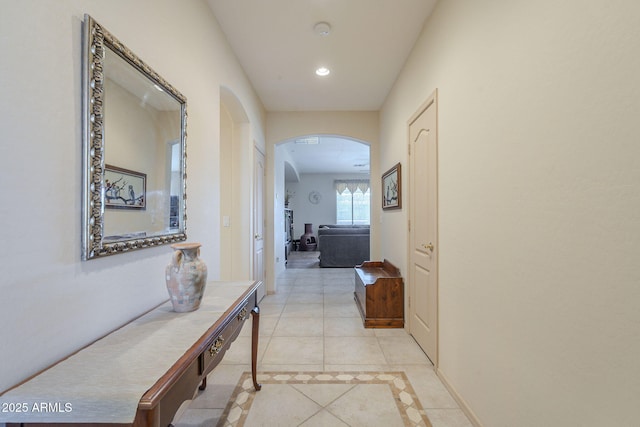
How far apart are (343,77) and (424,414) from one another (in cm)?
327

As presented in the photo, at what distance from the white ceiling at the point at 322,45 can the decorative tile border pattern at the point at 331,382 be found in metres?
2.82

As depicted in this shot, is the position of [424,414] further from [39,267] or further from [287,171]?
[287,171]

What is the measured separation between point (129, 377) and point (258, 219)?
10.8 feet

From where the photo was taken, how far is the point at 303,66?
10.2 ft

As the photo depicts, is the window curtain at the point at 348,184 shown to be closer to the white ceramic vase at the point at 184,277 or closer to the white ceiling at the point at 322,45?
the white ceiling at the point at 322,45

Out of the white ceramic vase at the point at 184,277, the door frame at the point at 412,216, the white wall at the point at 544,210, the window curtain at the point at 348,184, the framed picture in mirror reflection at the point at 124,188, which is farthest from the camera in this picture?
the window curtain at the point at 348,184

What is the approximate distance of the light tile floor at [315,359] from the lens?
1.74 m

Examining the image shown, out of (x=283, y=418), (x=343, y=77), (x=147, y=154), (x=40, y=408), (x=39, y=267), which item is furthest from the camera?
(x=343, y=77)

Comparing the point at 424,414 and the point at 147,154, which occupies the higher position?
the point at 147,154

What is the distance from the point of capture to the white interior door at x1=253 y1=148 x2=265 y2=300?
3.76 meters

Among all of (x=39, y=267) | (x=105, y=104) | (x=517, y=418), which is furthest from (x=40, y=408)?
(x=517, y=418)

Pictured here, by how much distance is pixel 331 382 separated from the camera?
82.2 inches

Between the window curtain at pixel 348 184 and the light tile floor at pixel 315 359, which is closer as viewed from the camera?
the light tile floor at pixel 315 359

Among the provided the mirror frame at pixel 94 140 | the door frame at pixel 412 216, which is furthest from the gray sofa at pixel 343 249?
the mirror frame at pixel 94 140
